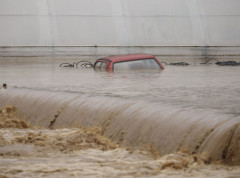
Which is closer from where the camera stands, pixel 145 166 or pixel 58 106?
pixel 145 166

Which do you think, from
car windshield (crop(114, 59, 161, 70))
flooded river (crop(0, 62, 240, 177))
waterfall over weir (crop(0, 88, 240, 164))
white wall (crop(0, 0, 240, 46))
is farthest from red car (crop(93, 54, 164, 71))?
white wall (crop(0, 0, 240, 46))

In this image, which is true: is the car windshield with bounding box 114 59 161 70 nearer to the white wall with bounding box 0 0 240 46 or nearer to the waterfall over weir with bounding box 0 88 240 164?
the waterfall over weir with bounding box 0 88 240 164

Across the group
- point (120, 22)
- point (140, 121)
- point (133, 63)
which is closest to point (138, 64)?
point (133, 63)

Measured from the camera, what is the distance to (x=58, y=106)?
5801 millimetres

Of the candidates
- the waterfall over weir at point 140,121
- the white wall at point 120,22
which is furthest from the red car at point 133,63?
the white wall at point 120,22

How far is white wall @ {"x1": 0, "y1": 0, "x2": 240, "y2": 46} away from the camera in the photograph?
19.7 m

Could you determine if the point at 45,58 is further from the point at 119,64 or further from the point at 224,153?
the point at 224,153

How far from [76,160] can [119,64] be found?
30.4 feet

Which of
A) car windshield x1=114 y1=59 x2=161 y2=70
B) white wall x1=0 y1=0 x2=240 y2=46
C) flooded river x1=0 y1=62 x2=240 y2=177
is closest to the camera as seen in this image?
flooded river x1=0 y1=62 x2=240 y2=177

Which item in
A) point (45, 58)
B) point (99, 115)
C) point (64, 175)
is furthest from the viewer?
point (45, 58)

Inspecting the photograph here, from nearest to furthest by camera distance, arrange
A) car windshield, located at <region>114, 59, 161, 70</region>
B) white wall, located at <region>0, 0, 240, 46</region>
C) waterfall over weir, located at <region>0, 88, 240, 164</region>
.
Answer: waterfall over weir, located at <region>0, 88, 240, 164</region> → car windshield, located at <region>114, 59, 161, 70</region> → white wall, located at <region>0, 0, 240, 46</region>

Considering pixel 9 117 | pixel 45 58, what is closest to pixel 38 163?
pixel 9 117

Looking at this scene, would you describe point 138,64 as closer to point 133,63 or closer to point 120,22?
point 133,63

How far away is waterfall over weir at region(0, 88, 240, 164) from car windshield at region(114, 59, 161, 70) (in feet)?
21.1
